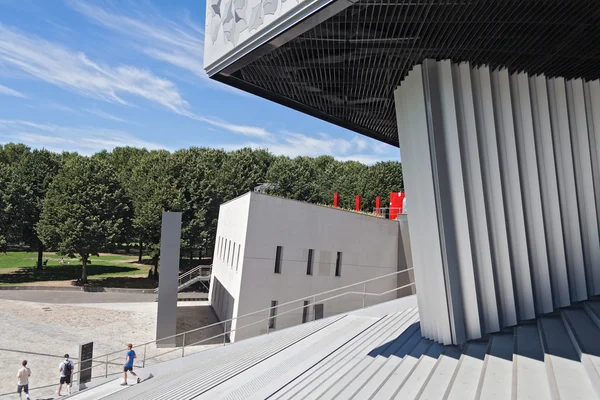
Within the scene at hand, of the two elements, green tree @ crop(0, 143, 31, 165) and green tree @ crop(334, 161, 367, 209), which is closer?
green tree @ crop(334, 161, 367, 209)

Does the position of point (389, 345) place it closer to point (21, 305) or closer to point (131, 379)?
point (131, 379)

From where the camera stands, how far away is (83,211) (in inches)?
→ 1368

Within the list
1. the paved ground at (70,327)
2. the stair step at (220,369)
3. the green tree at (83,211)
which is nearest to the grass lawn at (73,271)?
the green tree at (83,211)

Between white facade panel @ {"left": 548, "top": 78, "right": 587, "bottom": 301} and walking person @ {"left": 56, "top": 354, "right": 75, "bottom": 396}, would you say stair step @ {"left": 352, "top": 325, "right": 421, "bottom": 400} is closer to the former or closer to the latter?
white facade panel @ {"left": 548, "top": 78, "right": 587, "bottom": 301}

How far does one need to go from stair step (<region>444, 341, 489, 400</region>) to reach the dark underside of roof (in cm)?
479

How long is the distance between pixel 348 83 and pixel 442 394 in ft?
19.5

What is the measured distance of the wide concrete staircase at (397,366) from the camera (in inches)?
230

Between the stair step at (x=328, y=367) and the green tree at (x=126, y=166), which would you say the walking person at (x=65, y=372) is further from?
the green tree at (x=126, y=166)

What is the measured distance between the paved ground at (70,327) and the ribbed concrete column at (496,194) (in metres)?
8.67

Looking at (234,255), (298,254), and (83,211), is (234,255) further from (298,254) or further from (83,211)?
(83,211)

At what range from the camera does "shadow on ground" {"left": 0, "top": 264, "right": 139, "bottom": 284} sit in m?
36.6

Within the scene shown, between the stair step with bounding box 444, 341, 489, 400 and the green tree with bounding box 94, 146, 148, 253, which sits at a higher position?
the green tree with bounding box 94, 146, 148, 253

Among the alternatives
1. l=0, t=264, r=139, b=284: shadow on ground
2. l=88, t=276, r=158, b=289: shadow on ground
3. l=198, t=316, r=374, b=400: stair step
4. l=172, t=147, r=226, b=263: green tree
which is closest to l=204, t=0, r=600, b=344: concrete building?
l=198, t=316, r=374, b=400: stair step

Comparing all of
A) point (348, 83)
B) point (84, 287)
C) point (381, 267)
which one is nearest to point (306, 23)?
point (348, 83)
